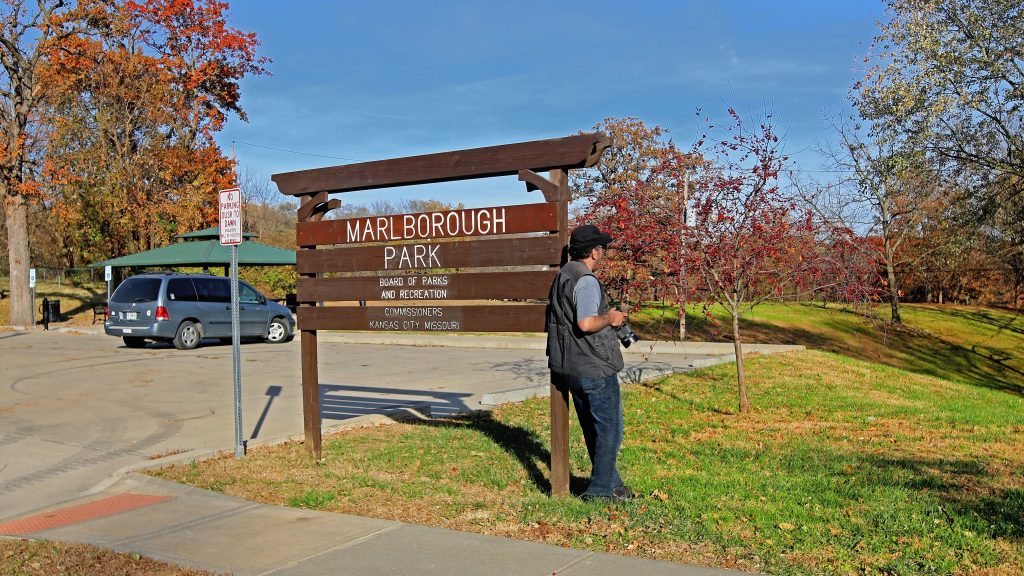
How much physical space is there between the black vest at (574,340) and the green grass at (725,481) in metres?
0.92

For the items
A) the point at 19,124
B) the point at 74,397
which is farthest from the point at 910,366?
the point at 19,124

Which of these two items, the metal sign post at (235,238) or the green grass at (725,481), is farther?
the metal sign post at (235,238)

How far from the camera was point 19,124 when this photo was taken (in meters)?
30.8

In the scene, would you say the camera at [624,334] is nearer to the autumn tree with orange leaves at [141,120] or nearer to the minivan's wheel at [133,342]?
the minivan's wheel at [133,342]

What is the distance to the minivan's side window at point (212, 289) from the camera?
68.6 ft

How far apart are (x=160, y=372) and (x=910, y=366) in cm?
2326

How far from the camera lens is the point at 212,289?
2116 cm

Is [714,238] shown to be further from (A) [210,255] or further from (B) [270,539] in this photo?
(A) [210,255]

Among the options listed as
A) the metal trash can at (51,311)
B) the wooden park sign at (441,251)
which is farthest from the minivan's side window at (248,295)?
the wooden park sign at (441,251)

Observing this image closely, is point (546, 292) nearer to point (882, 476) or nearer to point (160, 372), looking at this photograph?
point (882, 476)

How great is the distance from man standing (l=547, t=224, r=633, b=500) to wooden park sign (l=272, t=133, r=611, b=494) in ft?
1.41

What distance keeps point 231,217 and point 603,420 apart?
420 cm

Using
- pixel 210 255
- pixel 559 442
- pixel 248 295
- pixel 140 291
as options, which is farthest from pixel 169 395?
pixel 210 255

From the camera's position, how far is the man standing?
18.6ft
